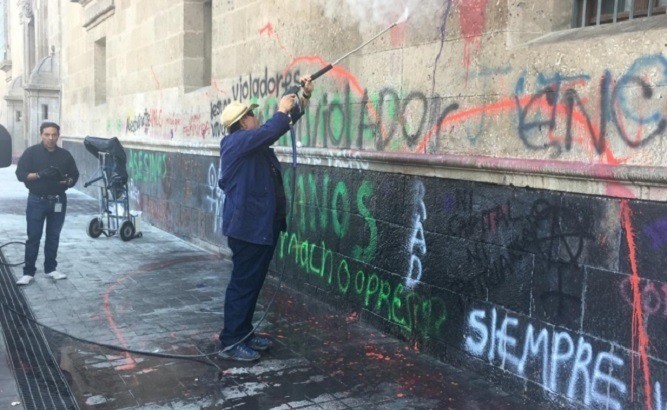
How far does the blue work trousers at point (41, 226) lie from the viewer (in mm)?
7145

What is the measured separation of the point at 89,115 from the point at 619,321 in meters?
14.9

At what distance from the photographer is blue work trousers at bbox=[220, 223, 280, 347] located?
16.3ft

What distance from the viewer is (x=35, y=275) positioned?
7.63m

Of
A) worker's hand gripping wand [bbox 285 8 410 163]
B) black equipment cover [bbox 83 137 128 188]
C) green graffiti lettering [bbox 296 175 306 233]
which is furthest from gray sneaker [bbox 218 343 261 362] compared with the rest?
black equipment cover [bbox 83 137 128 188]

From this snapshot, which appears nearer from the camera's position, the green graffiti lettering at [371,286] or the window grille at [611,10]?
the window grille at [611,10]

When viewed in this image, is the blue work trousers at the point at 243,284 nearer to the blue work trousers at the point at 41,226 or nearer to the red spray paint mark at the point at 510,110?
the red spray paint mark at the point at 510,110

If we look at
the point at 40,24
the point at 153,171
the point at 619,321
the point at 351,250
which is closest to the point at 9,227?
the point at 153,171

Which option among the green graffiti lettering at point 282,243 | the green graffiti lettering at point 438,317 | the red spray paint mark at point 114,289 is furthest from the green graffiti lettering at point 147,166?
the green graffiti lettering at point 438,317

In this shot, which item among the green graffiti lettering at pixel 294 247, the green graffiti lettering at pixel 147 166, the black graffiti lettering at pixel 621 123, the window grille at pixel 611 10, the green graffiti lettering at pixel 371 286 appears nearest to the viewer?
the black graffiti lettering at pixel 621 123

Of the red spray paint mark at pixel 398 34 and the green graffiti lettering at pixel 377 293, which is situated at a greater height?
the red spray paint mark at pixel 398 34

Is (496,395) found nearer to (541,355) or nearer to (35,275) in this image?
(541,355)

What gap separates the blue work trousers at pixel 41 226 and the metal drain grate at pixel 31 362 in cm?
72

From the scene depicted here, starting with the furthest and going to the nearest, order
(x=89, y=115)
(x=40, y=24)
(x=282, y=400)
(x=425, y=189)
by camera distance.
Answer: (x=40, y=24), (x=89, y=115), (x=425, y=189), (x=282, y=400)

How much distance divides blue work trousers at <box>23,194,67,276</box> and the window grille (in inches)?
224
